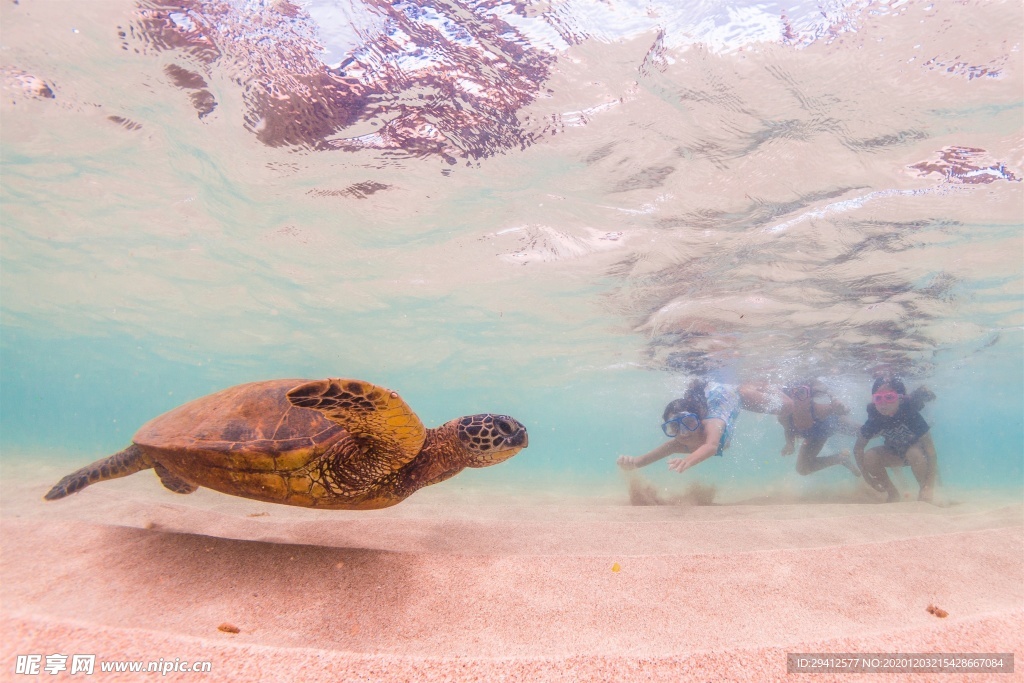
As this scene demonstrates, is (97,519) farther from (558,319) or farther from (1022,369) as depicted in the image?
(1022,369)

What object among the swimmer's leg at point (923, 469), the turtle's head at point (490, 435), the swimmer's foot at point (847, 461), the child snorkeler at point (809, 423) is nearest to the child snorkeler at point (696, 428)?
the child snorkeler at point (809, 423)

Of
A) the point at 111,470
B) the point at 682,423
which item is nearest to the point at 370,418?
the point at 111,470

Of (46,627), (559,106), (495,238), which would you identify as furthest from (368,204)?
(46,627)

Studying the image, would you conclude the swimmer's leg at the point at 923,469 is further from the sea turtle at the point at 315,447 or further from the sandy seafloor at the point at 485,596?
the sea turtle at the point at 315,447

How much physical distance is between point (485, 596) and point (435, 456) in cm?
119

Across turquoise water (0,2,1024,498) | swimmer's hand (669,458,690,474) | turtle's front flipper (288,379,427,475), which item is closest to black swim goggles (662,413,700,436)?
swimmer's hand (669,458,690,474)

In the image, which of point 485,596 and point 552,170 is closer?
point 485,596

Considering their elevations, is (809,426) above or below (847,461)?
above

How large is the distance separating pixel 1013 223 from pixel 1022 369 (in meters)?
20.7

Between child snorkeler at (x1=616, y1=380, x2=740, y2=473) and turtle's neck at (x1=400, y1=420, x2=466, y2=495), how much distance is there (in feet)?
16.3

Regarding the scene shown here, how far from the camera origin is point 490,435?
350 centimetres

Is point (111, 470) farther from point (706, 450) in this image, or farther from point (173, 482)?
point (706, 450)

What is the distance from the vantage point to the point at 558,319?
16.2 metres

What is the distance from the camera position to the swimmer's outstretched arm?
30.4ft
